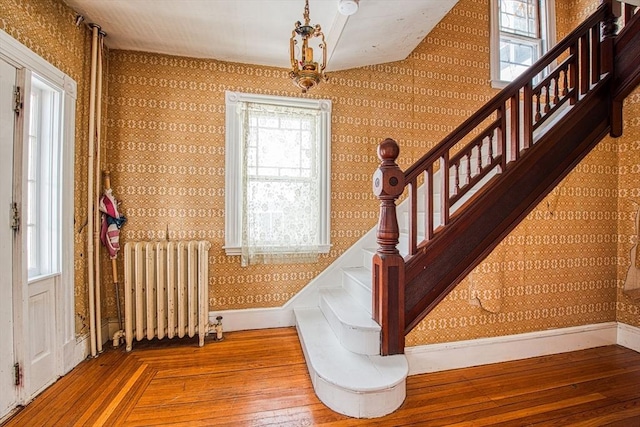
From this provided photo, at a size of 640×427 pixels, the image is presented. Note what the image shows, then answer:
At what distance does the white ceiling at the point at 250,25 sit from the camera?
7.09 feet

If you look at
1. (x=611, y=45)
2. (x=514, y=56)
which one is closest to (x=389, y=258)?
(x=611, y=45)

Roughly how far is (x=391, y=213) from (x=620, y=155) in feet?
8.24

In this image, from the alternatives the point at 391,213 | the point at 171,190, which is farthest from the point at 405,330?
the point at 171,190

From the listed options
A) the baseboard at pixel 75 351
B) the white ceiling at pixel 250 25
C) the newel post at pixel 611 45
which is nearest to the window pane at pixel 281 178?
the white ceiling at pixel 250 25

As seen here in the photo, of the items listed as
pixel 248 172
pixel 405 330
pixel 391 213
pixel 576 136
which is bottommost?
pixel 405 330

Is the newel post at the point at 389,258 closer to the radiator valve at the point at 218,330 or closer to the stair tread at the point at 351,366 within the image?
the stair tread at the point at 351,366

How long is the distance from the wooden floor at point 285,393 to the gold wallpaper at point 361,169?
32 cm

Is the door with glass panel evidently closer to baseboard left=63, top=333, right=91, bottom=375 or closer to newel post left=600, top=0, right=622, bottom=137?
baseboard left=63, top=333, right=91, bottom=375

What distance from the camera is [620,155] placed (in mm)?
2691

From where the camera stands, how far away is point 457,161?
1961 millimetres

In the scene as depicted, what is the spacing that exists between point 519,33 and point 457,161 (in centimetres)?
307

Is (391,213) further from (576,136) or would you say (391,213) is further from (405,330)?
(576,136)

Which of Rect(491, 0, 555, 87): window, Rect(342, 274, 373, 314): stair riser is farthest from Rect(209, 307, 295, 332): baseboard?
Rect(491, 0, 555, 87): window

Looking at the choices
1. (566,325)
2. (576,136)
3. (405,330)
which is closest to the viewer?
(405,330)
